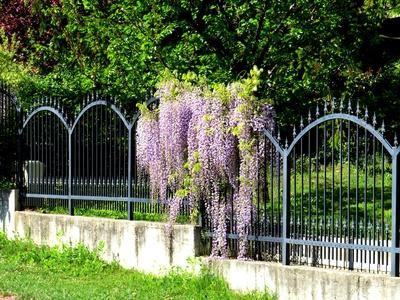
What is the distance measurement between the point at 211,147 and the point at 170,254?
5.88 feet

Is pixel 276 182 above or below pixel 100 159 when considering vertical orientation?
below

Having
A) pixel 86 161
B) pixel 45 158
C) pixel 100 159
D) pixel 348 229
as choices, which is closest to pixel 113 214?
pixel 100 159

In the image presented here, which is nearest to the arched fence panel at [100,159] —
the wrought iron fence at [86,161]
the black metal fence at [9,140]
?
the wrought iron fence at [86,161]

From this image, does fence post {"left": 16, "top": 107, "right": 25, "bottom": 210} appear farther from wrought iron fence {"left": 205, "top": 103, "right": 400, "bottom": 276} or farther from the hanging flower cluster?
wrought iron fence {"left": 205, "top": 103, "right": 400, "bottom": 276}

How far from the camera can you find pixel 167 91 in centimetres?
1112

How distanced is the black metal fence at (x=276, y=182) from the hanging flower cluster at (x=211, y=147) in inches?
5.9

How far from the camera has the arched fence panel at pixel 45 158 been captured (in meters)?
13.8

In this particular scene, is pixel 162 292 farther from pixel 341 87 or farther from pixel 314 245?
pixel 341 87

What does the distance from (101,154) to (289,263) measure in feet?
14.6

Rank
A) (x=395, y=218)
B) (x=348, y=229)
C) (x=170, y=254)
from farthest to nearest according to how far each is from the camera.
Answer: (x=170, y=254) → (x=348, y=229) → (x=395, y=218)

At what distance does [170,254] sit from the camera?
11.1 meters

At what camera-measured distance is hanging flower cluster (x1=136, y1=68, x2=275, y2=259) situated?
33.6ft

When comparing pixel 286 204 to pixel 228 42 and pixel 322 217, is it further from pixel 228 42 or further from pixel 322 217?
pixel 228 42

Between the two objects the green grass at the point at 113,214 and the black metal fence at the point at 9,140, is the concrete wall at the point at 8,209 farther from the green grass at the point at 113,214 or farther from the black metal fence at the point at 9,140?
the green grass at the point at 113,214
